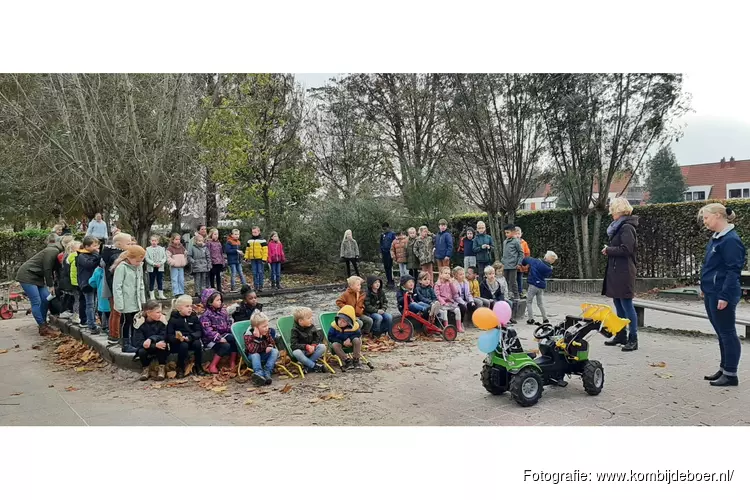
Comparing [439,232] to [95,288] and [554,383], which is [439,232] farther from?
[95,288]

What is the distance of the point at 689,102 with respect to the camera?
183 inches

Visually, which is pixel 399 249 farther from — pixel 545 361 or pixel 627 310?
pixel 545 361

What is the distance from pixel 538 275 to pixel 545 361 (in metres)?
1.84

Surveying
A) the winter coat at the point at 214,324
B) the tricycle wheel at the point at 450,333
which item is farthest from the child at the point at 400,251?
the winter coat at the point at 214,324

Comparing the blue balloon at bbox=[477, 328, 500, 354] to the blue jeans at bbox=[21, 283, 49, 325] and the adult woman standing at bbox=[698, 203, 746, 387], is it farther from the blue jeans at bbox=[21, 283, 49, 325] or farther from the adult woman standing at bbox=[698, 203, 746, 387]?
the blue jeans at bbox=[21, 283, 49, 325]

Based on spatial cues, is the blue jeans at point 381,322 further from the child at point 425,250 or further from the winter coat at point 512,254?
the winter coat at point 512,254

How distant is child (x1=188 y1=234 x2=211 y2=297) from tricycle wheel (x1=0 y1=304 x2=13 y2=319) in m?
2.45

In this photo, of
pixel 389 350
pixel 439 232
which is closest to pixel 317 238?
pixel 439 232

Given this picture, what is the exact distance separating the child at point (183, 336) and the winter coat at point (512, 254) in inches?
117

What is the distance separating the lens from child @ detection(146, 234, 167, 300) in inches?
238

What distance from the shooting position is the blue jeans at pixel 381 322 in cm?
513

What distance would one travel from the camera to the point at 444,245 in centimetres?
599

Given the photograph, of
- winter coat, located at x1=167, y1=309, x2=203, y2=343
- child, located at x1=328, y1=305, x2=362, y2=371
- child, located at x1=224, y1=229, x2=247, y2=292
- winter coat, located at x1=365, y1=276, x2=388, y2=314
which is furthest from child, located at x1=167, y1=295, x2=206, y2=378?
child, located at x1=224, y1=229, x2=247, y2=292
